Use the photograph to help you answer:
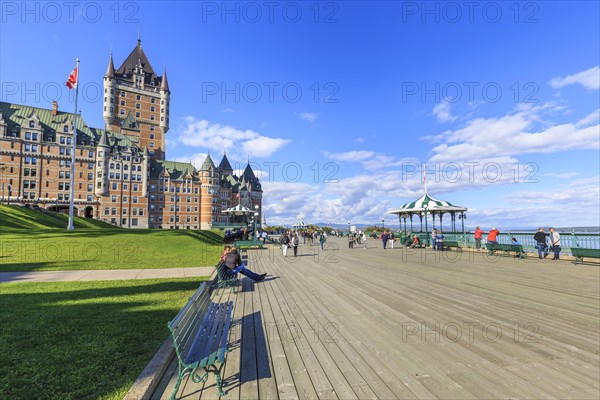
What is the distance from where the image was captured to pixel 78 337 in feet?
16.4

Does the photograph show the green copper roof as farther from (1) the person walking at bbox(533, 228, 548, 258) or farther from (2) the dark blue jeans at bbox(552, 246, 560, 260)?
(2) the dark blue jeans at bbox(552, 246, 560, 260)

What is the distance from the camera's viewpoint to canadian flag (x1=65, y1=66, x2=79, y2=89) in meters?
31.7

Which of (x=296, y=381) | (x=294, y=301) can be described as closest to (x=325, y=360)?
(x=296, y=381)

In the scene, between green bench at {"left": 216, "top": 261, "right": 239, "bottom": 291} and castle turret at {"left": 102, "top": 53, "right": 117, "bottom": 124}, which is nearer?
green bench at {"left": 216, "top": 261, "right": 239, "bottom": 291}

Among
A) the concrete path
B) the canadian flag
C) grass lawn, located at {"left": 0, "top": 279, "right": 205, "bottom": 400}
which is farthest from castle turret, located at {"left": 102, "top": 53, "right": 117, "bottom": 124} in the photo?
grass lawn, located at {"left": 0, "top": 279, "right": 205, "bottom": 400}

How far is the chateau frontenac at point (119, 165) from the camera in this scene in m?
61.4

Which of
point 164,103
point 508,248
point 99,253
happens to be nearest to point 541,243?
point 508,248

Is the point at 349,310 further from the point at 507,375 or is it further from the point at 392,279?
the point at 392,279

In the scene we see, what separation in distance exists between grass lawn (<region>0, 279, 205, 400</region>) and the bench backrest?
820mm

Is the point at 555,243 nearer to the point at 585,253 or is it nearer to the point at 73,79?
the point at 585,253

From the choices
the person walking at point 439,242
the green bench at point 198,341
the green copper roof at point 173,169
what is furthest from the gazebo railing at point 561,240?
the green copper roof at point 173,169

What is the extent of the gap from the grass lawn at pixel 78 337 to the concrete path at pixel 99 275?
1.59 metres

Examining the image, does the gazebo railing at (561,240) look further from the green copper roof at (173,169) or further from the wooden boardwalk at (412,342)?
the green copper roof at (173,169)

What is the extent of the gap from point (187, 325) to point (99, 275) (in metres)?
9.83
